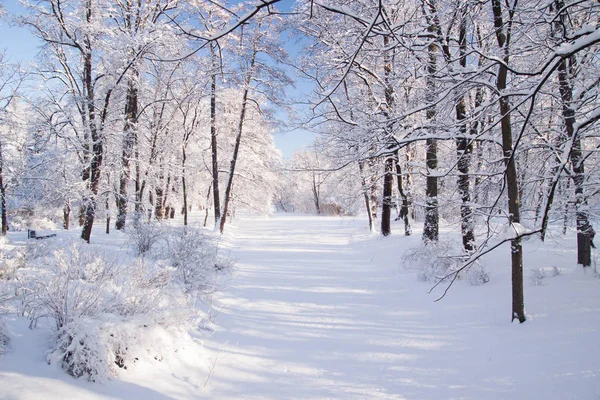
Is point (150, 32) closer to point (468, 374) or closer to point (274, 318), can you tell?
point (274, 318)

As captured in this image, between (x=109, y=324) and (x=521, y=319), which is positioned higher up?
(x=109, y=324)

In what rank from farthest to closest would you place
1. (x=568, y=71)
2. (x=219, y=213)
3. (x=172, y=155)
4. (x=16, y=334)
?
(x=172, y=155), (x=219, y=213), (x=568, y=71), (x=16, y=334)

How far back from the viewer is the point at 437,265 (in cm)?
696

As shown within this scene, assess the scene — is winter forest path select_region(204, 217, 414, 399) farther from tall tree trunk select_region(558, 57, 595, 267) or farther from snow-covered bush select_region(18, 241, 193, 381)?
tall tree trunk select_region(558, 57, 595, 267)

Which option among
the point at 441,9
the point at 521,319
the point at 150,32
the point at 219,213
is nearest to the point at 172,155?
the point at 219,213

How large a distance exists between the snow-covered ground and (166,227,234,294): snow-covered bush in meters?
0.42

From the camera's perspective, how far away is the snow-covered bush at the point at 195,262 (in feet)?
19.4

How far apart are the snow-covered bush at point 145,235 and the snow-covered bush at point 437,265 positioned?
20.0 ft

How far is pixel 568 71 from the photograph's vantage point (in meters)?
5.48

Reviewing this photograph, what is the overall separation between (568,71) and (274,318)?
258 inches

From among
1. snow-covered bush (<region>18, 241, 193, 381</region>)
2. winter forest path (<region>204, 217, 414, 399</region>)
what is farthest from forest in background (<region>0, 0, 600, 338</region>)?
snow-covered bush (<region>18, 241, 193, 381</region>)

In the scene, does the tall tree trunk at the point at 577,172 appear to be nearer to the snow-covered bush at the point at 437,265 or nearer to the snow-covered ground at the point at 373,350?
the snow-covered ground at the point at 373,350

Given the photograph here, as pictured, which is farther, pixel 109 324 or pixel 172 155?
pixel 172 155

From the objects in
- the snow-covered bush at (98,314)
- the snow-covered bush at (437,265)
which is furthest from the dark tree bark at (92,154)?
the snow-covered bush at (437,265)
